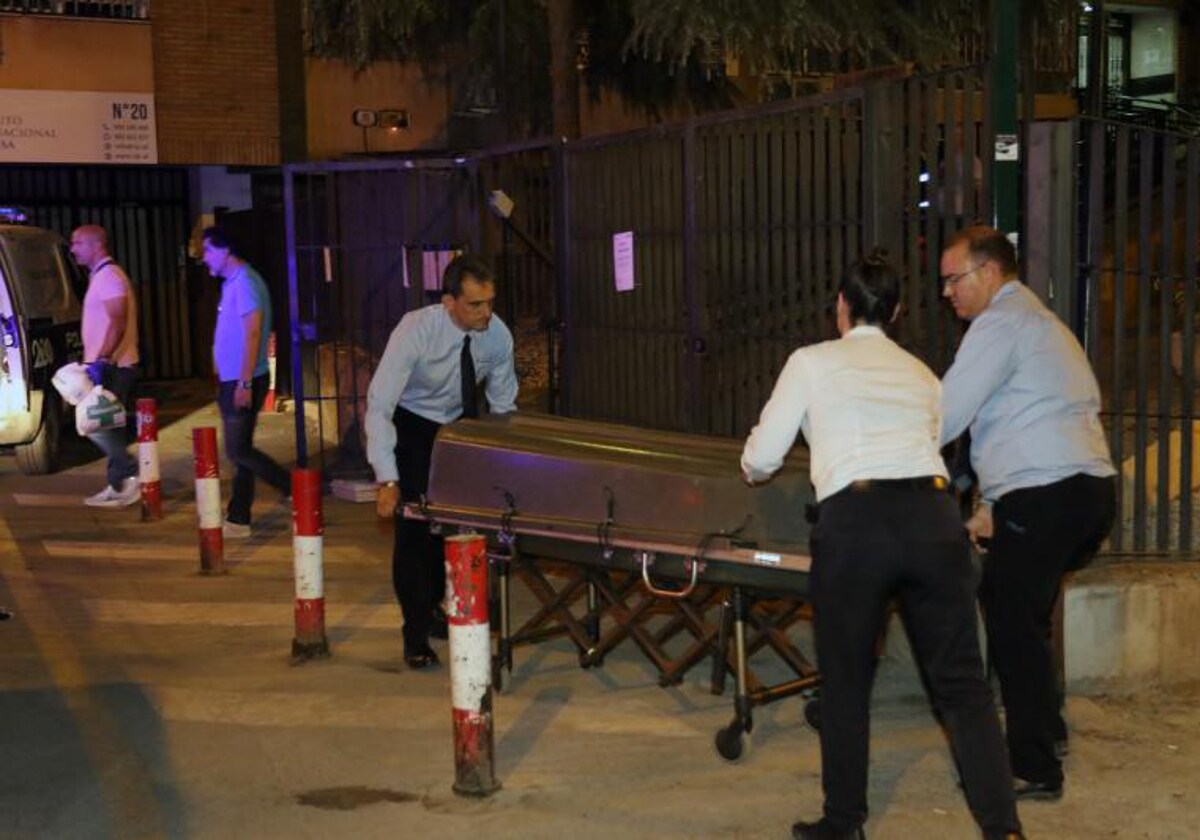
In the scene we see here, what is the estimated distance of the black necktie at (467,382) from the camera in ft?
22.5

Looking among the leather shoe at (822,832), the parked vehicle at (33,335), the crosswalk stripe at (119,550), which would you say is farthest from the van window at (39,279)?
the leather shoe at (822,832)

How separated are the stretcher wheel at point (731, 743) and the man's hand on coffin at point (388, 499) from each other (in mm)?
1705

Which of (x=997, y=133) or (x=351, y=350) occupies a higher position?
(x=997, y=133)

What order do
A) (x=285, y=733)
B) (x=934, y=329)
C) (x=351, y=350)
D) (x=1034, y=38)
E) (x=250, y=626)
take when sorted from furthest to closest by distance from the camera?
1. (x=1034, y=38)
2. (x=351, y=350)
3. (x=250, y=626)
4. (x=934, y=329)
5. (x=285, y=733)

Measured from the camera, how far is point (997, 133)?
20.5 feet

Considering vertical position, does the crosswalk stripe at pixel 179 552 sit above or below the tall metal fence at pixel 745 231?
below

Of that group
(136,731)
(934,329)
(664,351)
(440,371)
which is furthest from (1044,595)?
(664,351)

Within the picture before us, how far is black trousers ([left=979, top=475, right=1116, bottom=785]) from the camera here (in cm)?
503

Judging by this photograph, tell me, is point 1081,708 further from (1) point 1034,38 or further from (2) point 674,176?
(1) point 1034,38

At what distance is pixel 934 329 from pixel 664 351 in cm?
255

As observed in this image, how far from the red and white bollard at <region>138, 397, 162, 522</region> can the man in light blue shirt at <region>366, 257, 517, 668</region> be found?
4.32 metres

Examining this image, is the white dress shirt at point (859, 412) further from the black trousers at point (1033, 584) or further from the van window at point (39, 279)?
the van window at point (39, 279)

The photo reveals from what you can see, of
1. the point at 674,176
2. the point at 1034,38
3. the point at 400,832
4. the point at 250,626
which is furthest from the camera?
the point at 1034,38

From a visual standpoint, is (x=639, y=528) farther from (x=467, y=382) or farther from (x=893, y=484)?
(x=467, y=382)
